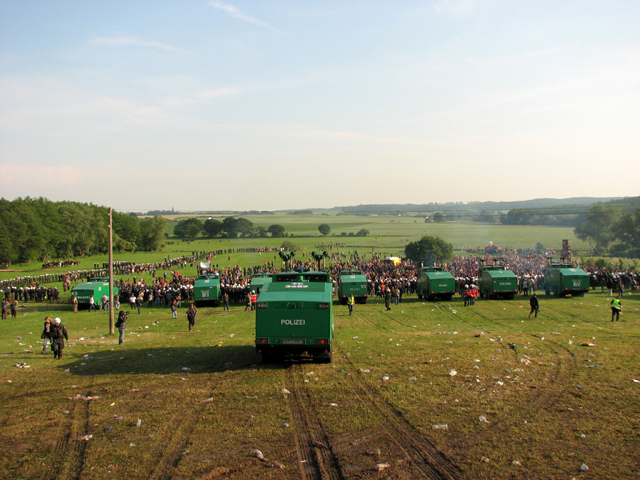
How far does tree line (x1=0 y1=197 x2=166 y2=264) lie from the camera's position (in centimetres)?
8106

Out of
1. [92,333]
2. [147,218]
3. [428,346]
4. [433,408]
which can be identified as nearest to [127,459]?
Result: [433,408]

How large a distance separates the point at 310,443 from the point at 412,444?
186cm

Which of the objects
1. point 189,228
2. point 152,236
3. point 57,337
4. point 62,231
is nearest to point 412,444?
point 57,337

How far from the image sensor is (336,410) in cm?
1051

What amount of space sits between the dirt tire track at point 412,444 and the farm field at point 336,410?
0.04 metres

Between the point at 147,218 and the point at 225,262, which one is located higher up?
the point at 147,218

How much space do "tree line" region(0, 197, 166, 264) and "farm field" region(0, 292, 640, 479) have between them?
59.0 m

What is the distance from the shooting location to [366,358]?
51.0ft

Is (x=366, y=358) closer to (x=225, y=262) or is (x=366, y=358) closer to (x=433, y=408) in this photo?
(x=433, y=408)

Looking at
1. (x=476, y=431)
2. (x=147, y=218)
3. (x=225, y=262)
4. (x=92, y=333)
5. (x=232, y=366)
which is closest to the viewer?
(x=476, y=431)

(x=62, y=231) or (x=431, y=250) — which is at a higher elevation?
(x=62, y=231)

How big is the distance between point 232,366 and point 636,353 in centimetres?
1277

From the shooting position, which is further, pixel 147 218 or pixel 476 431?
pixel 147 218

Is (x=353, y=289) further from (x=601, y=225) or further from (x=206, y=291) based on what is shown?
(x=601, y=225)
